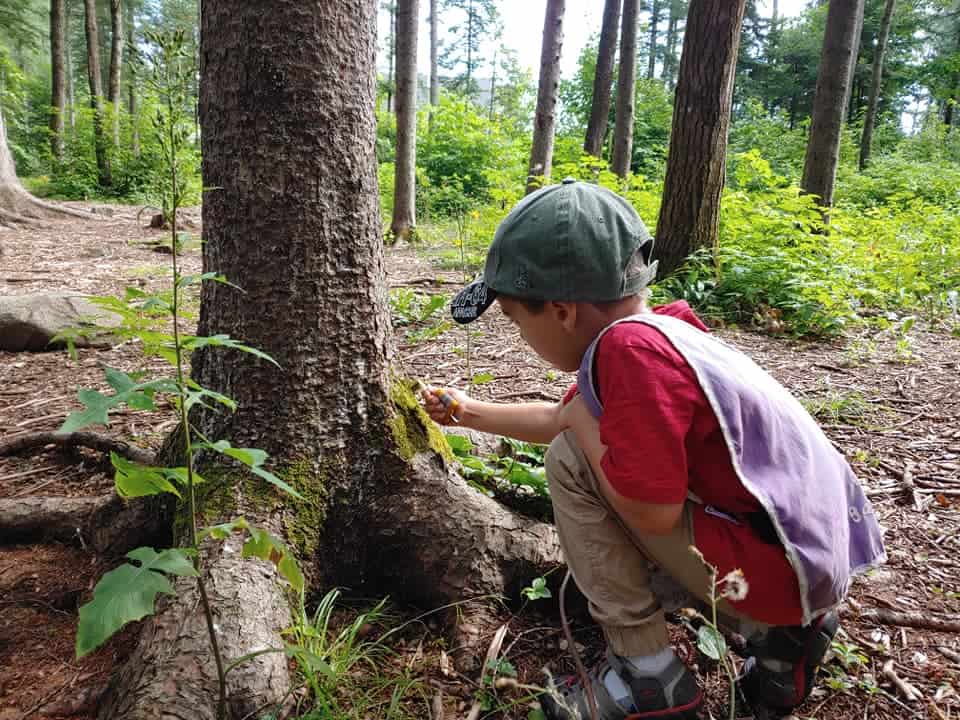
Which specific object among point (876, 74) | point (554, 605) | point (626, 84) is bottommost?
point (554, 605)

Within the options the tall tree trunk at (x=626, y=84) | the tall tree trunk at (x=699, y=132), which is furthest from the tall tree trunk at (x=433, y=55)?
the tall tree trunk at (x=699, y=132)

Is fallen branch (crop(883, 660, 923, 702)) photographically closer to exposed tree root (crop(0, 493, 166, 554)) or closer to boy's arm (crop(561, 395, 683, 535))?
boy's arm (crop(561, 395, 683, 535))

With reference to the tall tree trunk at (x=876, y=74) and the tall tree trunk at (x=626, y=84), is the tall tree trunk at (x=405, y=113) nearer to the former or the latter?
the tall tree trunk at (x=626, y=84)

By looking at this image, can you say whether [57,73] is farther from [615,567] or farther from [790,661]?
[790,661]

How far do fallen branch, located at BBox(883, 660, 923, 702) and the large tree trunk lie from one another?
96 centimetres

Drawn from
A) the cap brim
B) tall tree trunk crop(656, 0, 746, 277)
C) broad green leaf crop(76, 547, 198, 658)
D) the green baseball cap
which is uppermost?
tall tree trunk crop(656, 0, 746, 277)

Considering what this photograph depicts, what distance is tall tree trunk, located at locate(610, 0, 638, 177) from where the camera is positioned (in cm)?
1207

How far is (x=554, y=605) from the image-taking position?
6.38 ft

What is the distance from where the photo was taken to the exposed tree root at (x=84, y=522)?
77.8 inches

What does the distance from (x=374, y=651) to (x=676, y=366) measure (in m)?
1.17

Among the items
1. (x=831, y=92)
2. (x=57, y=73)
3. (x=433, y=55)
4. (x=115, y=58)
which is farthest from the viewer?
(x=433, y=55)

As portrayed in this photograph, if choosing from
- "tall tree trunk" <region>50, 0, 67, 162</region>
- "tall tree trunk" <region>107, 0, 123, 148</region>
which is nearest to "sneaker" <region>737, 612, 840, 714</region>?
"tall tree trunk" <region>107, 0, 123, 148</region>

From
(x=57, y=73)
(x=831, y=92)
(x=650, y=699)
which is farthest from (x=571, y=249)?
(x=57, y=73)

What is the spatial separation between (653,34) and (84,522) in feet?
143
